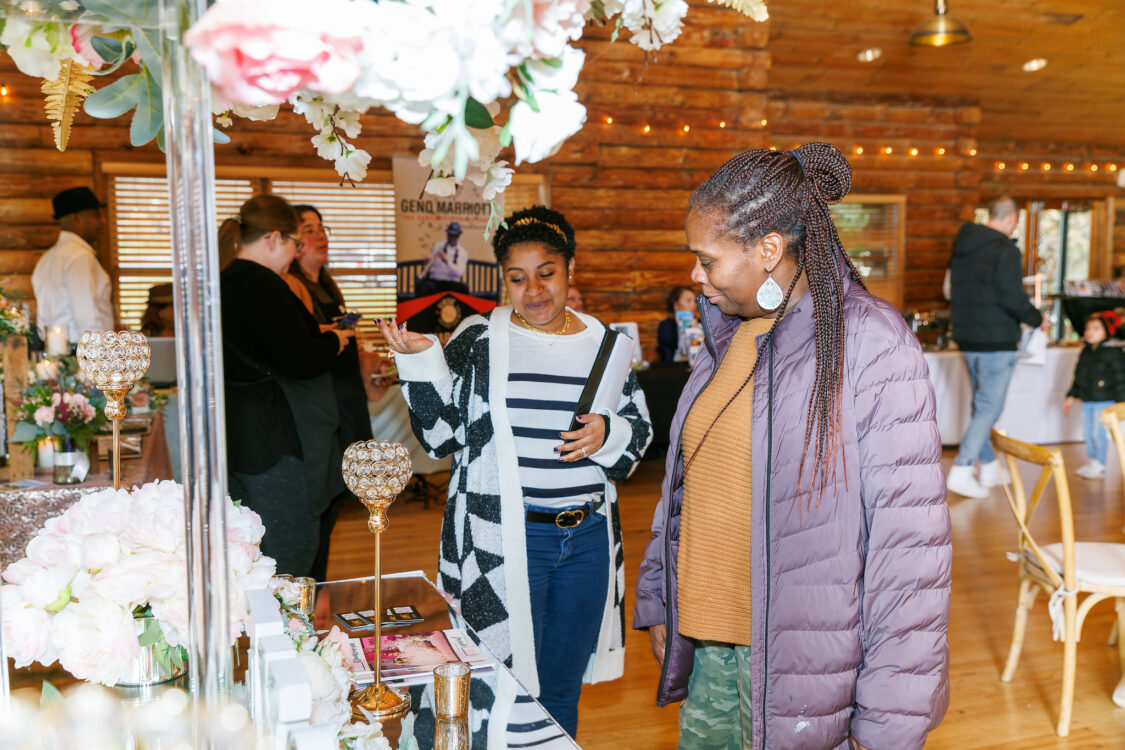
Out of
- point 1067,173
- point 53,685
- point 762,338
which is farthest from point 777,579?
point 1067,173

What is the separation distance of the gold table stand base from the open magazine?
36mm

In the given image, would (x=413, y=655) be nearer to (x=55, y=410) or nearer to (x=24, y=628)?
(x=24, y=628)

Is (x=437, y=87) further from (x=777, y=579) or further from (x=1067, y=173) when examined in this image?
(x=1067, y=173)

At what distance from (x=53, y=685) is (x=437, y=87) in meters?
0.99

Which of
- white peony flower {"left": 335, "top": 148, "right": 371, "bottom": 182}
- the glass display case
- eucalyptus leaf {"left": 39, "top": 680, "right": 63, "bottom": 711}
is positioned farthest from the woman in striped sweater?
the glass display case

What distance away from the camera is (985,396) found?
5.94 metres

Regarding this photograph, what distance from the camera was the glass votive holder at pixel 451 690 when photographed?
1.17 metres

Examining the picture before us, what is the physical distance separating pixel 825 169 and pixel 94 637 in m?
1.26

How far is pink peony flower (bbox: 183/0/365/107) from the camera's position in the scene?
0.57 metres

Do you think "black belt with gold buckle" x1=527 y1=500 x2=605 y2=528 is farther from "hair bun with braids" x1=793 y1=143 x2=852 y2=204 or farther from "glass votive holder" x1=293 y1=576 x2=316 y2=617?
"hair bun with braids" x1=793 y1=143 x2=852 y2=204

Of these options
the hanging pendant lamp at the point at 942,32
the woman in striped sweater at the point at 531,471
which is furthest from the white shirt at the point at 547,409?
the hanging pendant lamp at the point at 942,32

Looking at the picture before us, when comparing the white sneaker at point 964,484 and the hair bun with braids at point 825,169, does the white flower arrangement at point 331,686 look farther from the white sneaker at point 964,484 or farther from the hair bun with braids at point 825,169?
the white sneaker at point 964,484

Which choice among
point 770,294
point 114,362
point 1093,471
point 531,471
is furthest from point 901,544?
point 1093,471

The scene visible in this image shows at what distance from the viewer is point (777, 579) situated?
1.47 m
